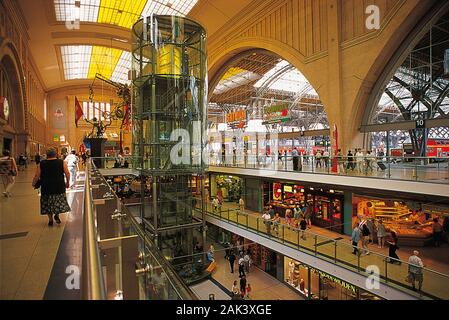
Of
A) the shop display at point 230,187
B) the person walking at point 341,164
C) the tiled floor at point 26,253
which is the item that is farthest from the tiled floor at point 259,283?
the tiled floor at point 26,253

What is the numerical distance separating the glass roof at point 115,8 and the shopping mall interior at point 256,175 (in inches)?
7.1

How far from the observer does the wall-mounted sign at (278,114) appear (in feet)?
64.9

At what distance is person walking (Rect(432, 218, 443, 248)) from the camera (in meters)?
11.2

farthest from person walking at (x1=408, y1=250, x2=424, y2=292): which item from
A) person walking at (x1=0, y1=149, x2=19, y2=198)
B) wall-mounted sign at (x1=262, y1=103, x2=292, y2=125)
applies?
wall-mounted sign at (x1=262, y1=103, x2=292, y2=125)

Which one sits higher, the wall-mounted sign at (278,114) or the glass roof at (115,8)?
the glass roof at (115,8)

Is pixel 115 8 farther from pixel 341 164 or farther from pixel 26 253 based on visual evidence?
pixel 26 253

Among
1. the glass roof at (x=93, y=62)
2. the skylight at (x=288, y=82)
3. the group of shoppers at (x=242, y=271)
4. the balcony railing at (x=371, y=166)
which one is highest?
the glass roof at (x=93, y=62)

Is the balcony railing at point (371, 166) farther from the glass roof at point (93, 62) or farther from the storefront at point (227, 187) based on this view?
the glass roof at point (93, 62)

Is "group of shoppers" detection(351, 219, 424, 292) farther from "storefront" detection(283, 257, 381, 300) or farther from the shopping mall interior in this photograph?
"storefront" detection(283, 257, 381, 300)

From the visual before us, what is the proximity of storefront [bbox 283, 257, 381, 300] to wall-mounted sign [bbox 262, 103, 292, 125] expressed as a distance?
32.0 feet

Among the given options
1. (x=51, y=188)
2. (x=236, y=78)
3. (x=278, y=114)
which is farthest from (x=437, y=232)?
(x=236, y=78)

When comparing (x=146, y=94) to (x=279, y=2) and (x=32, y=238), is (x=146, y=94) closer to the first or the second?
(x=32, y=238)

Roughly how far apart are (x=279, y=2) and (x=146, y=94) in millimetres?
13084
